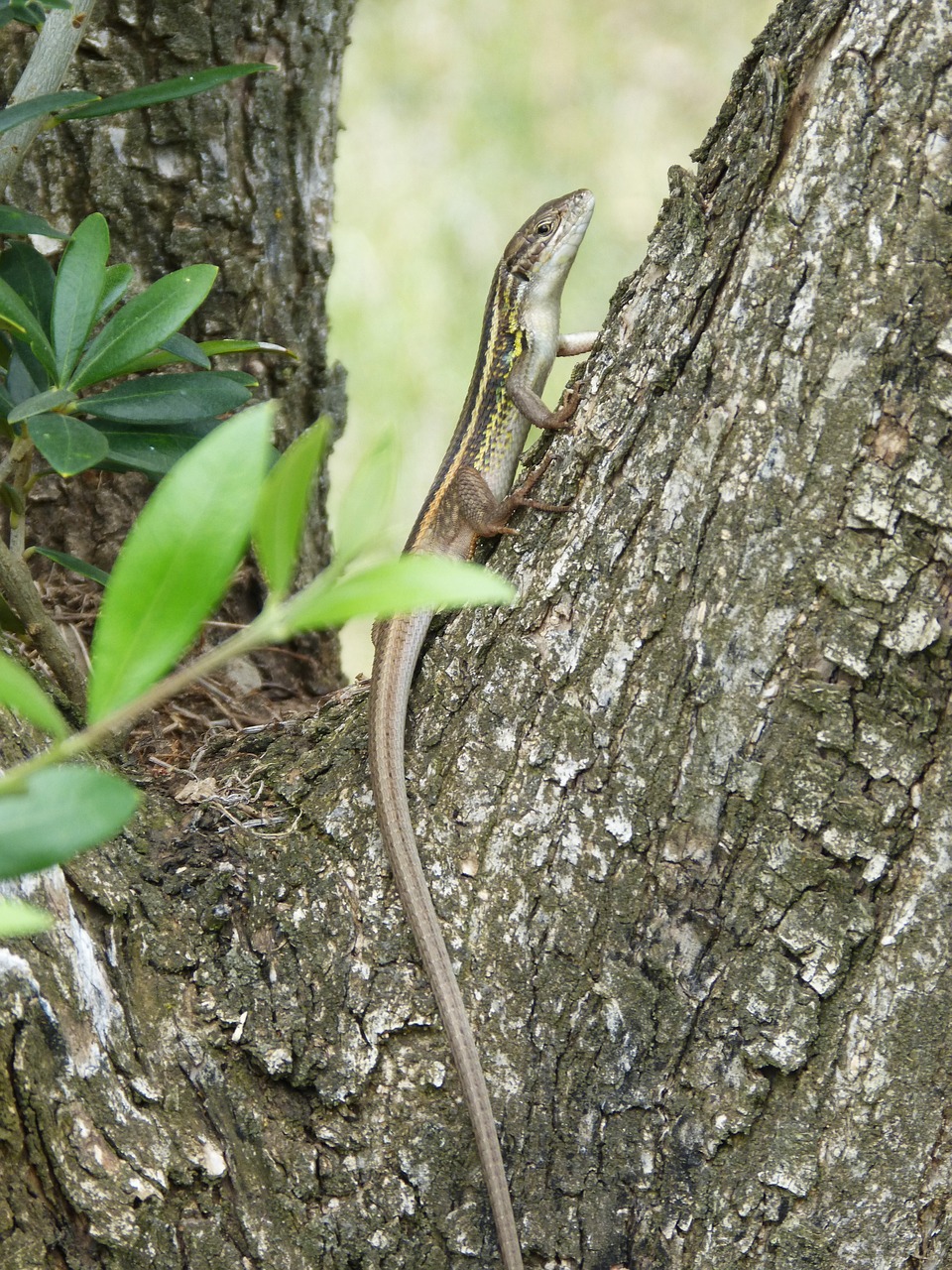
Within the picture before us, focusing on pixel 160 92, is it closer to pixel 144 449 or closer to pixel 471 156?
pixel 144 449

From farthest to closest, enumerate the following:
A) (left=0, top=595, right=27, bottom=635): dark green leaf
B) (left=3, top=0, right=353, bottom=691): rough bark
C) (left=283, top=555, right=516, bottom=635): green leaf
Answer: (left=3, top=0, right=353, bottom=691): rough bark → (left=0, top=595, right=27, bottom=635): dark green leaf → (left=283, top=555, right=516, bottom=635): green leaf

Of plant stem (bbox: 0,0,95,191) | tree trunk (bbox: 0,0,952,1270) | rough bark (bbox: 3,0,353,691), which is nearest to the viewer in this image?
tree trunk (bbox: 0,0,952,1270)

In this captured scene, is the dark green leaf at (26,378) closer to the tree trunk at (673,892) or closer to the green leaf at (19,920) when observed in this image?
the tree trunk at (673,892)

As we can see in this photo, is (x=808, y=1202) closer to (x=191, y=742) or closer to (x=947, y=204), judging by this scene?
(x=947, y=204)

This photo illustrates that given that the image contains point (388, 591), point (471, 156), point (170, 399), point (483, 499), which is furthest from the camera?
point (471, 156)

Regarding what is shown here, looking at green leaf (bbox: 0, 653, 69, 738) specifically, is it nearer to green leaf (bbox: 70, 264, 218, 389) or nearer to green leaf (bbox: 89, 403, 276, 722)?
green leaf (bbox: 89, 403, 276, 722)

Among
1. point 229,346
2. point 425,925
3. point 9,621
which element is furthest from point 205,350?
point 425,925

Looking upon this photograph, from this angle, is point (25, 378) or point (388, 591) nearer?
point (388, 591)

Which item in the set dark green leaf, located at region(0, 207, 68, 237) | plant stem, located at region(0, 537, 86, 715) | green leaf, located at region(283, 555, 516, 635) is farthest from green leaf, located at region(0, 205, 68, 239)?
green leaf, located at region(283, 555, 516, 635)
